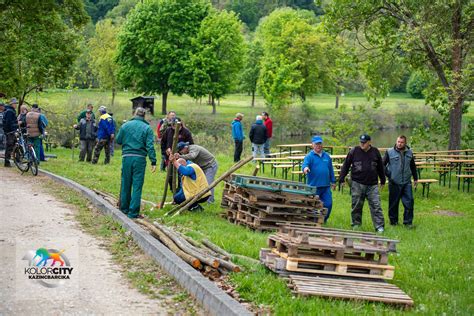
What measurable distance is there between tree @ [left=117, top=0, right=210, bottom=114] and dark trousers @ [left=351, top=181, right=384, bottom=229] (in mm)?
51053

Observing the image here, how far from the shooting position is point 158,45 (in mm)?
64062

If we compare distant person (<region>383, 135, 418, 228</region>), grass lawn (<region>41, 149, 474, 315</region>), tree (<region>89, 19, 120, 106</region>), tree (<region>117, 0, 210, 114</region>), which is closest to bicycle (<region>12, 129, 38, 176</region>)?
grass lawn (<region>41, 149, 474, 315</region>)

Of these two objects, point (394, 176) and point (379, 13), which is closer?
point (394, 176)

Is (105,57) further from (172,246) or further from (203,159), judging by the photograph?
(172,246)

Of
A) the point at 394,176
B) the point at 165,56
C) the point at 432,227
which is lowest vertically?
the point at 432,227

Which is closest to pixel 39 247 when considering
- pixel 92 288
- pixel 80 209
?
pixel 92 288

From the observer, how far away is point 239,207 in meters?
12.8

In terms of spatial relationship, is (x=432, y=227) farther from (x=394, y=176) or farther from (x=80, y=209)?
(x=80, y=209)

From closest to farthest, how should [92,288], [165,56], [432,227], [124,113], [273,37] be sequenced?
1. [92,288]
2. [432,227]
3. [124,113]
4. [165,56]
5. [273,37]

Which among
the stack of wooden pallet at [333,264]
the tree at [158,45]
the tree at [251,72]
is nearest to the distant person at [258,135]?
the stack of wooden pallet at [333,264]

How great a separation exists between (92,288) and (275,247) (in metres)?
2.34

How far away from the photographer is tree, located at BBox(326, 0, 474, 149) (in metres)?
24.1

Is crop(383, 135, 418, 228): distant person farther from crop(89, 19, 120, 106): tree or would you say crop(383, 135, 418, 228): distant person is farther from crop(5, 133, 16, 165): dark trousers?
crop(89, 19, 120, 106): tree

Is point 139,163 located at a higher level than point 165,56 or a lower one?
lower
